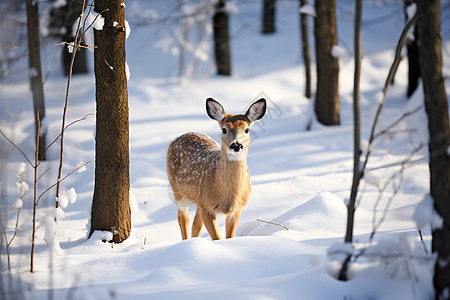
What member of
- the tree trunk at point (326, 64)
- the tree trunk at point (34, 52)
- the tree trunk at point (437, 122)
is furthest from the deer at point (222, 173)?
the tree trunk at point (326, 64)

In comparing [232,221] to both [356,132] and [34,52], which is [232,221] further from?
[34,52]

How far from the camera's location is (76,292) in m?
2.93

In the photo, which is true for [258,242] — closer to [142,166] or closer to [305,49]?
[142,166]

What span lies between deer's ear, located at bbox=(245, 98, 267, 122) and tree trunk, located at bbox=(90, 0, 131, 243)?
1.12 m

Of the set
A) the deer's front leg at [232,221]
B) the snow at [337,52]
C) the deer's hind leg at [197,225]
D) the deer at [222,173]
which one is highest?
the snow at [337,52]

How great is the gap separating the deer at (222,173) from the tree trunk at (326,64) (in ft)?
15.5

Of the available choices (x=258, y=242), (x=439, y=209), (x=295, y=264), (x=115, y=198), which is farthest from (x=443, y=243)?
(x=115, y=198)

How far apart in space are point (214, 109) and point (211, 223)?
107cm

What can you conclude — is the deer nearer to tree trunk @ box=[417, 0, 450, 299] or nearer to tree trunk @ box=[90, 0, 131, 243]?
tree trunk @ box=[90, 0, 131, 243]

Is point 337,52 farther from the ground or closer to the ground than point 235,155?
farther from the ground

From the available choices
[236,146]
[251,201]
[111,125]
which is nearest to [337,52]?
[251,201]

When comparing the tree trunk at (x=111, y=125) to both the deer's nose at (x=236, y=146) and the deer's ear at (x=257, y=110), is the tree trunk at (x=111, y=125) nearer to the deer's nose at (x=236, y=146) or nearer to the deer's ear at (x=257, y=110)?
the deer's nose at (x=236, y=146)

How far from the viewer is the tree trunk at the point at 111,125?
4492mm

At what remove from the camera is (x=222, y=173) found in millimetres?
4770
